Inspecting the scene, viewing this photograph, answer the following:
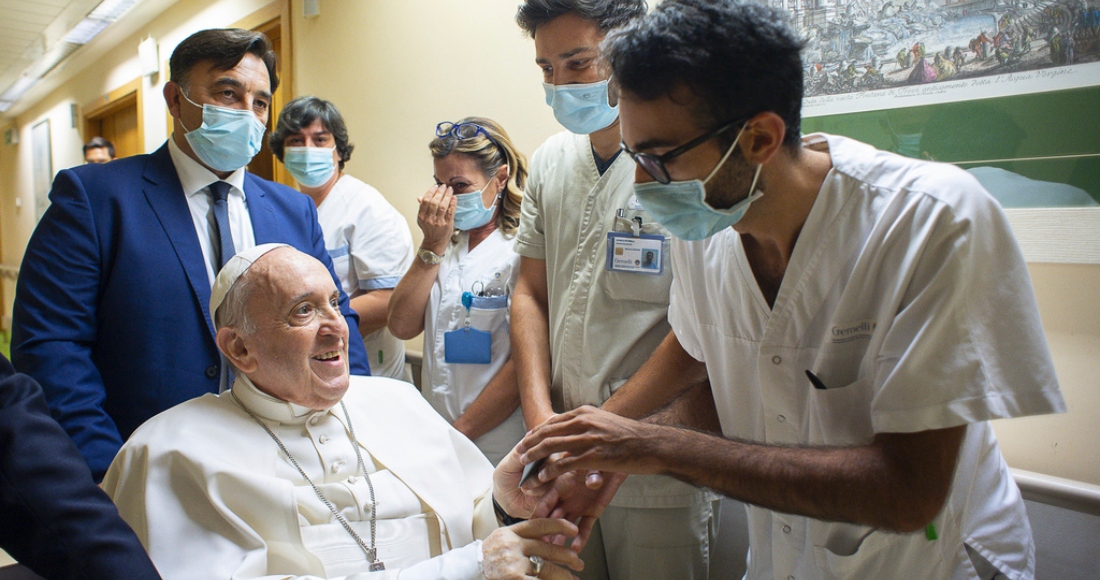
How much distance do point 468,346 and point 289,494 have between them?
0.87m

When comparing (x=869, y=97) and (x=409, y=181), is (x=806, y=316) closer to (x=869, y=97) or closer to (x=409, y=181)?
(x=869, y=97)

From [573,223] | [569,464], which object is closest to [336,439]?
[569,464]

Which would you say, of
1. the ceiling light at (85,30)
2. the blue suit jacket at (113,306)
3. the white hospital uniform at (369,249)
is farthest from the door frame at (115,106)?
the blue suit jacket at (113,306)

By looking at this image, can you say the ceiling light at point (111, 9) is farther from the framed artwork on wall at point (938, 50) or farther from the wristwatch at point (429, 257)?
the framed artwork on wall at point (938, 50)

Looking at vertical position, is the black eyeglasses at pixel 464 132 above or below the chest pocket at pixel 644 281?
above

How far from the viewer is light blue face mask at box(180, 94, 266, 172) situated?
1.87 meters

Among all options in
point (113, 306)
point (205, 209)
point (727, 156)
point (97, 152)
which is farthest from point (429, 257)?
point (97, 152)

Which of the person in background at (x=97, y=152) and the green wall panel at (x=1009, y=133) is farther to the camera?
the person in background at (x=97, y=152)

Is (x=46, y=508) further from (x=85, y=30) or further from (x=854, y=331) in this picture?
(x=85, y=30)

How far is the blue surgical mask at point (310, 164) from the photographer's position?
296 cm

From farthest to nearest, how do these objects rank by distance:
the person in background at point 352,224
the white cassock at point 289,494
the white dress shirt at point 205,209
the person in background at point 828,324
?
the person in background at point 352,224, the white dress shirt at point 205,209, the white cassock at point 289,494, the person in background at point 828,324

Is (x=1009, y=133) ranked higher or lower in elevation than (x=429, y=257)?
higher

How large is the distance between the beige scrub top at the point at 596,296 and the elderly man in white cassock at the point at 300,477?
1.15 feet

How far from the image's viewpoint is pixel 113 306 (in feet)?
5.55
